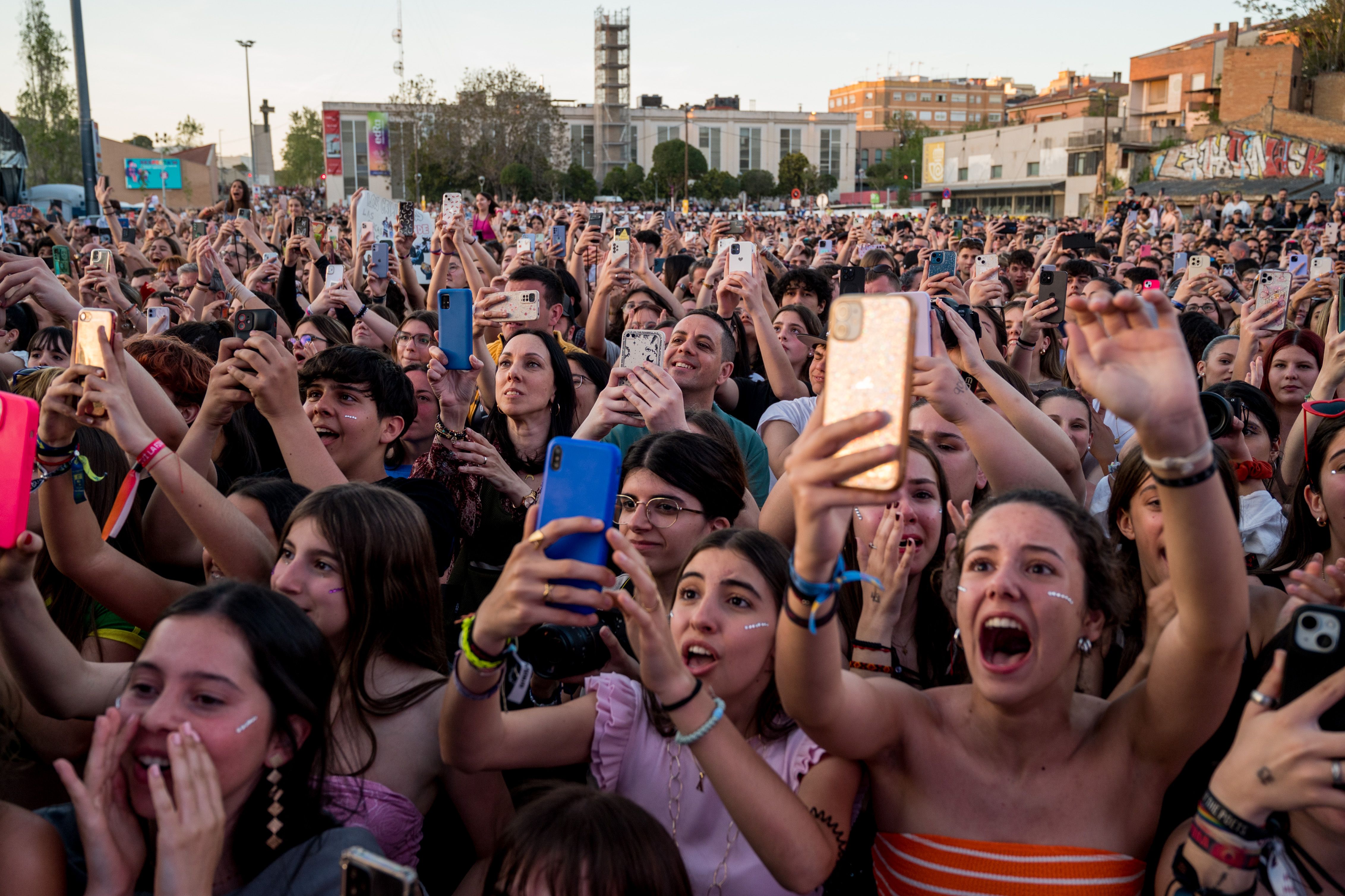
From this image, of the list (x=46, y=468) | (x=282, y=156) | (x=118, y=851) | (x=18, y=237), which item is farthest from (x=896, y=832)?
(x=282, y=156)

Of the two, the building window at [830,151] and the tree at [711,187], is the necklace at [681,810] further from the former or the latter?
the building window at [830,151]

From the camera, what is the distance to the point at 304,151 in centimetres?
9806

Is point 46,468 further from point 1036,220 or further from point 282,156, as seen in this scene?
point 282,156

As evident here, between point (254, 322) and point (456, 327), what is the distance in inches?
33.1

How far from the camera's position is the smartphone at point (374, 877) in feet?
4.49

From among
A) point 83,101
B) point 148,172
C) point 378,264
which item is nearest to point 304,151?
point 148,172

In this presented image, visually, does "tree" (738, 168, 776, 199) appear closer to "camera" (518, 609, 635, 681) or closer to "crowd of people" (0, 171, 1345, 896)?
"crowd of people" (0, 171, 1345, 896)

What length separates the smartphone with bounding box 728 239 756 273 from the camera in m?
6.94

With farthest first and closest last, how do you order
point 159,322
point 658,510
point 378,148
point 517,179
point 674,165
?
point 674,165 → point 517,179 → point 378,148 → point 159,322 → point 658,510

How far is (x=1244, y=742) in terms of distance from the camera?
1.69m

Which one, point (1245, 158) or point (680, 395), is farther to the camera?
point (1245, 158)

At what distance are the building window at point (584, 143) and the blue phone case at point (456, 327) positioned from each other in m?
102

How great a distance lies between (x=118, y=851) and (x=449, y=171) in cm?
5801

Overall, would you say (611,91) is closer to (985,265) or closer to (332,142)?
(332,142)
